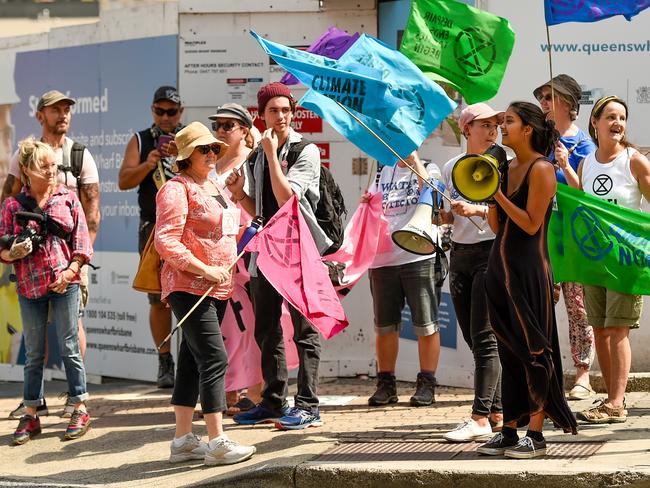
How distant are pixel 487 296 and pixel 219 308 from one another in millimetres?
1681

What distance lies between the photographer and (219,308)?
8.05 meters

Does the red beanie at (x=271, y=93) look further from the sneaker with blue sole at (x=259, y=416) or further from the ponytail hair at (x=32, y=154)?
the sneaker with blue sole at (x=259, y=416)

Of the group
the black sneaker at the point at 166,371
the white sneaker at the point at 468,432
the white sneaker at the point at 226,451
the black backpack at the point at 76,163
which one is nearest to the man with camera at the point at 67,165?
the black backpack at the point at 76,163

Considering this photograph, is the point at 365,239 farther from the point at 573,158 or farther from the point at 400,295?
the point at 573,158

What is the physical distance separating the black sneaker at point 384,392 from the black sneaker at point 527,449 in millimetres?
2300

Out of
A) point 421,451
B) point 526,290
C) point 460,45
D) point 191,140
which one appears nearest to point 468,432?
point 421,451

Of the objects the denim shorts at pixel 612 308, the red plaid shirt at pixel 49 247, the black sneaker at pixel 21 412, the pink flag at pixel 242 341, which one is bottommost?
the black sneaker at pixel 21 412

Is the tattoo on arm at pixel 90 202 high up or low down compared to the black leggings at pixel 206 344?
up

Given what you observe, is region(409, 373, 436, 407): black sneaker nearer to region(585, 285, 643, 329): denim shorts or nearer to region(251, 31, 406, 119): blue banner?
region(585, 285, 643, 329): denim shorts

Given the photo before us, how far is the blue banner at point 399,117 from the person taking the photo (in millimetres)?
7887

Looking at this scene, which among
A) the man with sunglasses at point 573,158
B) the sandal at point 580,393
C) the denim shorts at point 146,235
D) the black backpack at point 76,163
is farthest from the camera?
the denim shorts at point 146,235

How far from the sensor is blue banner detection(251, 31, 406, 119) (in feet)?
25.5

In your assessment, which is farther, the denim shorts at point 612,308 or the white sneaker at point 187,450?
the denim shorts at point 612,308

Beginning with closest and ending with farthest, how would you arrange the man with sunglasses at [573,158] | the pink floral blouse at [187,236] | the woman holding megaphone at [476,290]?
1. the pink floral blouse at [187,236]
2. the woman holding megaphone at [476,290]
3. the man with sunglasses at [573,158]
